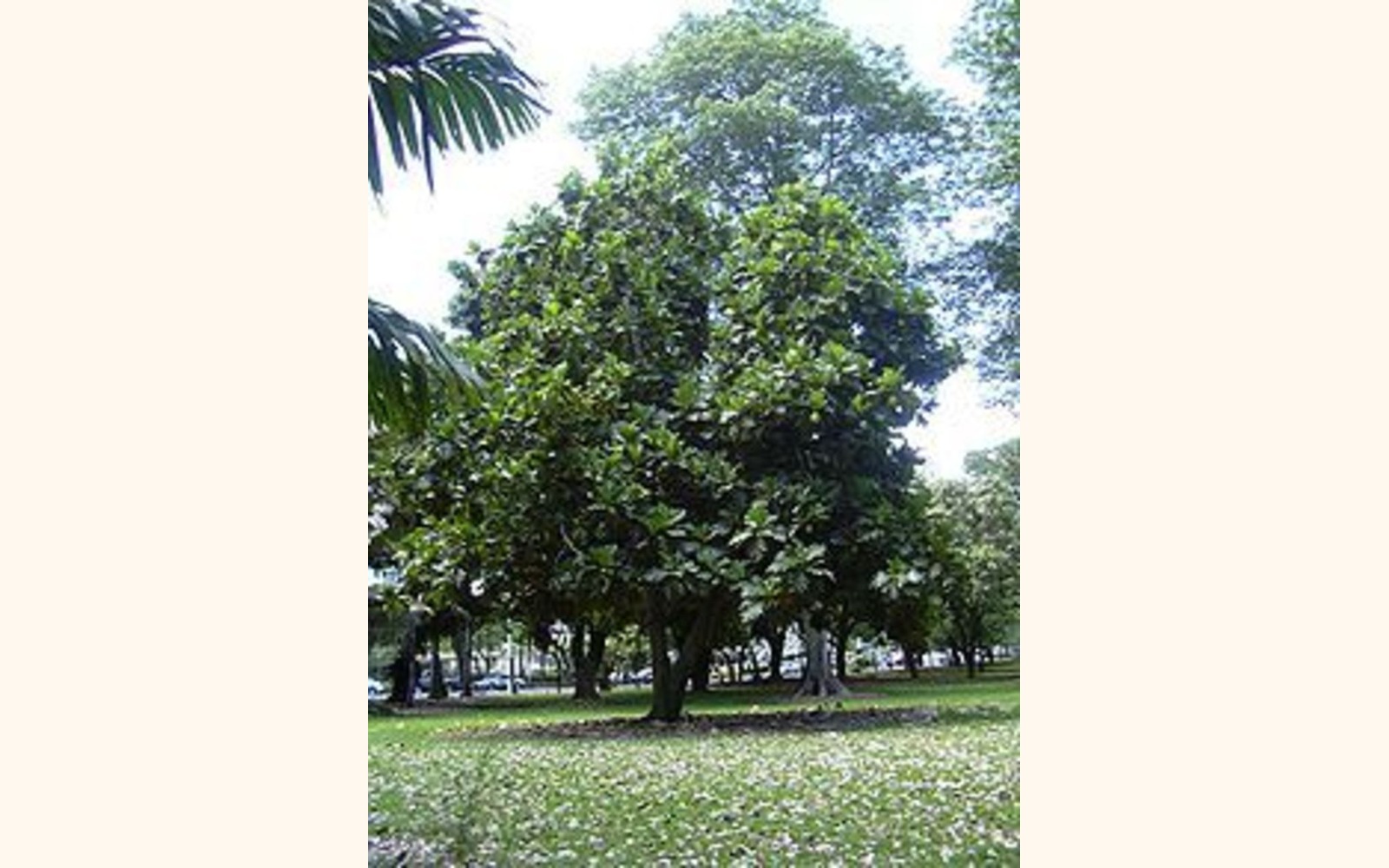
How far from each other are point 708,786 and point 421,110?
1568 millimetres

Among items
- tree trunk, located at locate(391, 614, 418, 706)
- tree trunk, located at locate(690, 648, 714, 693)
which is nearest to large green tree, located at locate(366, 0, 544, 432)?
tree trunk, located at locate(391, 614, 418, 706)

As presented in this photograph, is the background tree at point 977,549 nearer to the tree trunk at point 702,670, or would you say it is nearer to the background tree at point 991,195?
the background tree at point 991,195

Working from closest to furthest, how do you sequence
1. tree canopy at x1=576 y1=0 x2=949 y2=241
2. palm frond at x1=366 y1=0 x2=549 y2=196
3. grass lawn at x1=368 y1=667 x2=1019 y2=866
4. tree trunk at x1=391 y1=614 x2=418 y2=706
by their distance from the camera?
1. palm frond at x1=366 y1=0 x2=549 y2=196
2. grass lawn at x1=368 y1=667 x2=1019 y2=866
3. tree trunk at x1=391 y1=614 x2=418 y2=706
4. tree canopy at x1=576 y1=0 x2=949 y2=241

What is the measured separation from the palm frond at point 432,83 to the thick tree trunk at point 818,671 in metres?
1.34

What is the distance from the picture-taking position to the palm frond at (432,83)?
8.02 ft

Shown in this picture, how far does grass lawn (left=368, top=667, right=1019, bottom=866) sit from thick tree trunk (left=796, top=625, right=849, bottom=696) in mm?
53

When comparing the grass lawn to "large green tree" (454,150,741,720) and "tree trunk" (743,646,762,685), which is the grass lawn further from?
"large green tree" (454,150,741,720)

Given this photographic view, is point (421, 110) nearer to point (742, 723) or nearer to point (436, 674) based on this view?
point (436, 674)

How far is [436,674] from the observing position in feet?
9.78

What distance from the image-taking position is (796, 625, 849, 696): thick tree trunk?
3082 mm
